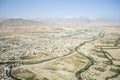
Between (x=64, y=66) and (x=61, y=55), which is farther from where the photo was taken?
(x=61, y=55)

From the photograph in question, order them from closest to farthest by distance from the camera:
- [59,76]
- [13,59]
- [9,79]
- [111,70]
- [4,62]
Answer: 1. [9,79]
2. [59,76]
3. [111,70]
4. [4,62]
5. [13,59]

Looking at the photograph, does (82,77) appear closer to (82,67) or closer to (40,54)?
(82,67)

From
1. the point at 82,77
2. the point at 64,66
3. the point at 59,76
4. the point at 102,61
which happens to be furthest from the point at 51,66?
the point at 102,61

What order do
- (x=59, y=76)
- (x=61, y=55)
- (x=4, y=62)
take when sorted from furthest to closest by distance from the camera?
(x=61, y=55), (x=4, y=62), (x=59, y=76)

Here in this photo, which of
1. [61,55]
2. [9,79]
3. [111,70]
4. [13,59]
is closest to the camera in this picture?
[9,79]

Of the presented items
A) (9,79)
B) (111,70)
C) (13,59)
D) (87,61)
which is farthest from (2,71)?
(111,70)

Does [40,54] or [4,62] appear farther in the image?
[40,54]

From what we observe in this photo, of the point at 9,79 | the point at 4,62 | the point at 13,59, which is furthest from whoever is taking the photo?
the point at 13,59

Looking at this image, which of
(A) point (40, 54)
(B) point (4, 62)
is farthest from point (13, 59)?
(A) point (40, 54)

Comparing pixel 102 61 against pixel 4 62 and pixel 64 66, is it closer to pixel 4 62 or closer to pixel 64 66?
pixel 64 66
